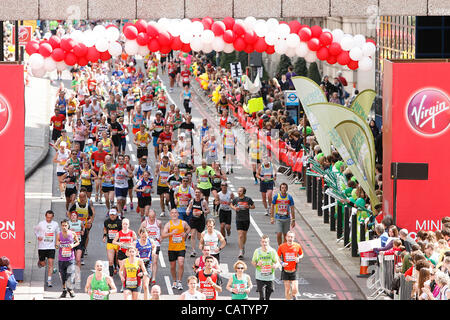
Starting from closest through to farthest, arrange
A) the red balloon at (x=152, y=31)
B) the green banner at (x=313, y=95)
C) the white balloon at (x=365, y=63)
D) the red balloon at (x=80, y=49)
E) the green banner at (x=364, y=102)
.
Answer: the red balloon at (x=80, y=49) → the red balloon at (x=152, y=31) → the white balloon at (x=365, y=63) → the green banner at (x=364, y=102) → the green banner at (x=313, y=95)

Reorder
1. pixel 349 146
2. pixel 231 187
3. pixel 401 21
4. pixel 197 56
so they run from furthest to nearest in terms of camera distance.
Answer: pixel 197 56 → pixel 401 21 → pixel 231 187 → pixel 349 146

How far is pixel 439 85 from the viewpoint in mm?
22516

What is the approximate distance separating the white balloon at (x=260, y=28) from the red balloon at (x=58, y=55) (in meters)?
4.05

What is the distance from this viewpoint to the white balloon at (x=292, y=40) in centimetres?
2420

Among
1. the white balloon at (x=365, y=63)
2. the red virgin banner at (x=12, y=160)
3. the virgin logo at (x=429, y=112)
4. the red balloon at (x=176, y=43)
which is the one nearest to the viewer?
the red virgin banner at (x=12, y=160)

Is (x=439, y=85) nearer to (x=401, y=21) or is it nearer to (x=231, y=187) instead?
(x=231, y=187)

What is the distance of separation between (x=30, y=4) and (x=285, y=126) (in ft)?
45.3

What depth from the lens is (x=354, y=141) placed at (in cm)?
2522

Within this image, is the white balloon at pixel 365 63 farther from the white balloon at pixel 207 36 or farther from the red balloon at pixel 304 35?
the white balloon at pixel 207 36

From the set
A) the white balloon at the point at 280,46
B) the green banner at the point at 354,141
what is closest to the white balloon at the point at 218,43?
the white balloon at the point at 280,46

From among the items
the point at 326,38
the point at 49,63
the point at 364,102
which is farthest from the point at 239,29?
the point at 364,102

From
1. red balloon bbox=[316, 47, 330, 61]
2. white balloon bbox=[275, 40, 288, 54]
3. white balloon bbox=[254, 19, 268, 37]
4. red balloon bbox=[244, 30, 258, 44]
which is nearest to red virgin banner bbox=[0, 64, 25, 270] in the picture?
red balloon bbox=[244, 30, 258, 44]

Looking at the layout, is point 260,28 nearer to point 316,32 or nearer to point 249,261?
point 316,32

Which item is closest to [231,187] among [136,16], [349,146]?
[349,146]
